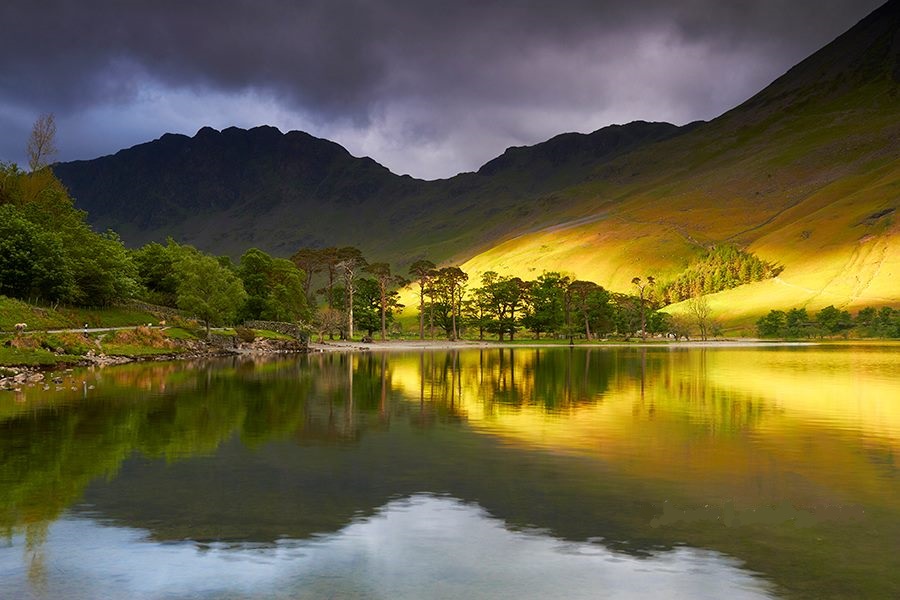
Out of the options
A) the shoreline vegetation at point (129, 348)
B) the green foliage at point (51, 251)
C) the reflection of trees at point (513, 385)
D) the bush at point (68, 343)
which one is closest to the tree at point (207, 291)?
the shoreline vegetation at point (129, 348)

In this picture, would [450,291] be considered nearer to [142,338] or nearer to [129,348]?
[142,338]

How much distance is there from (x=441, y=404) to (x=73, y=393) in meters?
21.6

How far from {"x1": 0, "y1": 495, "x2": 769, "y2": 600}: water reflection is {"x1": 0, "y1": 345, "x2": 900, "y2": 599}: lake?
0.17 ft

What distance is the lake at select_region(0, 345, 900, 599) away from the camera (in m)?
12.1

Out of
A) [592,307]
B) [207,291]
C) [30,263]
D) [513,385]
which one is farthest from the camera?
[592,307]

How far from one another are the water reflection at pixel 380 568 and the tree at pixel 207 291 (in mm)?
87530

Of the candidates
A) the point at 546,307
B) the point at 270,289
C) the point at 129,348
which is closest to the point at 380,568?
the point at 129,348

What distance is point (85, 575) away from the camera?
12117 mm

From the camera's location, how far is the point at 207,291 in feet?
334

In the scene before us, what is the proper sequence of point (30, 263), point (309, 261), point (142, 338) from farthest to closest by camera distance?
1. point (309, 261)
2. point (30, 263)
3. point (142, 338)

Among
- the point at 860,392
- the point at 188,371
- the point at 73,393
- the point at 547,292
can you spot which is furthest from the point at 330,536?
the point at 547,292

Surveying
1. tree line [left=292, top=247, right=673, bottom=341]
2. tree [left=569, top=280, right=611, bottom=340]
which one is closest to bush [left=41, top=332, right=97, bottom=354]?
tree line [left=292, top=247, right=673, bottom=341]

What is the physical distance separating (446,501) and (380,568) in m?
5.01

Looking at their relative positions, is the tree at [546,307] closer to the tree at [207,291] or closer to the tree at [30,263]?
the tree at [207,291]
